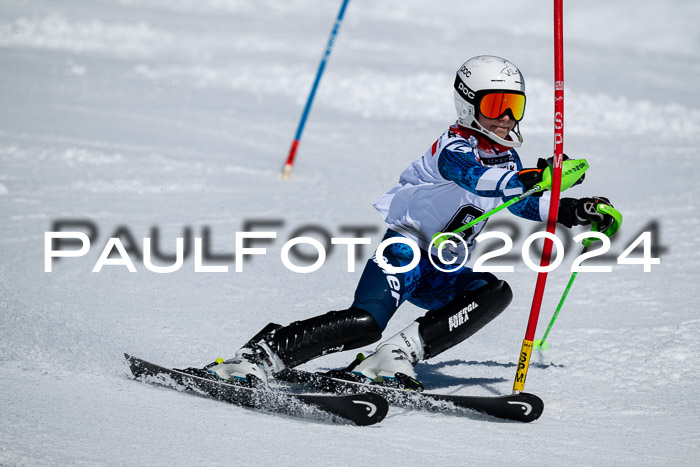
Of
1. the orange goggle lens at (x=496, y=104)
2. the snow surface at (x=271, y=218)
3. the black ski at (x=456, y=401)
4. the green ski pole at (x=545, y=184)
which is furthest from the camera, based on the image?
the orange goggle lens at (x=496, y=104)

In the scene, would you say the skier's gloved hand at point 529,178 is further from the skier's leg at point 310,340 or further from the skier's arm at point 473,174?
the skier's leg at point 310,340

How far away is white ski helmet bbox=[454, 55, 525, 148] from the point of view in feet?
12.6

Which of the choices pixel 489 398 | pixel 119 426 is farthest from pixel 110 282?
pixel 489 398

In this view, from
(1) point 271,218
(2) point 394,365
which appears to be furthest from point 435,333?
(1) point 271,218

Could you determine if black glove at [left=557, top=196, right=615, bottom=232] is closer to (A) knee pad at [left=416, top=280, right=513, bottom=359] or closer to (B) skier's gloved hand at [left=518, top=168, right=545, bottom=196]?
(B) skier's gloved hand at [left=518, top=168, right=545, bottom=196]

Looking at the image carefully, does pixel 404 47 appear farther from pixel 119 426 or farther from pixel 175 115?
pixel 119 426

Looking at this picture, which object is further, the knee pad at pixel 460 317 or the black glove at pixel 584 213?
the knee pad at pixel 460 317

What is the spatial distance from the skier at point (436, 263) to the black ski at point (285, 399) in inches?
2.8

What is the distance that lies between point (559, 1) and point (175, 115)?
883 cm

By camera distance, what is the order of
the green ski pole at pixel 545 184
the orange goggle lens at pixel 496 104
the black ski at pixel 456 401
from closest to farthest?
the green ski pole at pixel 545 184 < the black ski at pixel 456 401 < the orange goggle lens at pixel 496 104

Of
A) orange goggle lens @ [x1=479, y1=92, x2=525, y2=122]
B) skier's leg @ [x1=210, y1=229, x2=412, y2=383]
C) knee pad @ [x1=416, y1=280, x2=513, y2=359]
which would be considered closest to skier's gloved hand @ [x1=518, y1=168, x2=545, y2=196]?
orange goggle lens @ [x1=479, y1=92, x2=525, y2=122]

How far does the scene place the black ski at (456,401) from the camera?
3.71 meters

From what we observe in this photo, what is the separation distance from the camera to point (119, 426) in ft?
11.1

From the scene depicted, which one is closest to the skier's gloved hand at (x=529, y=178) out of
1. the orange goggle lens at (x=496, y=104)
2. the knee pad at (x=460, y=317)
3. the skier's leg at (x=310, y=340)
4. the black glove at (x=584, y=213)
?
the black glove at (x=584, y=213)
